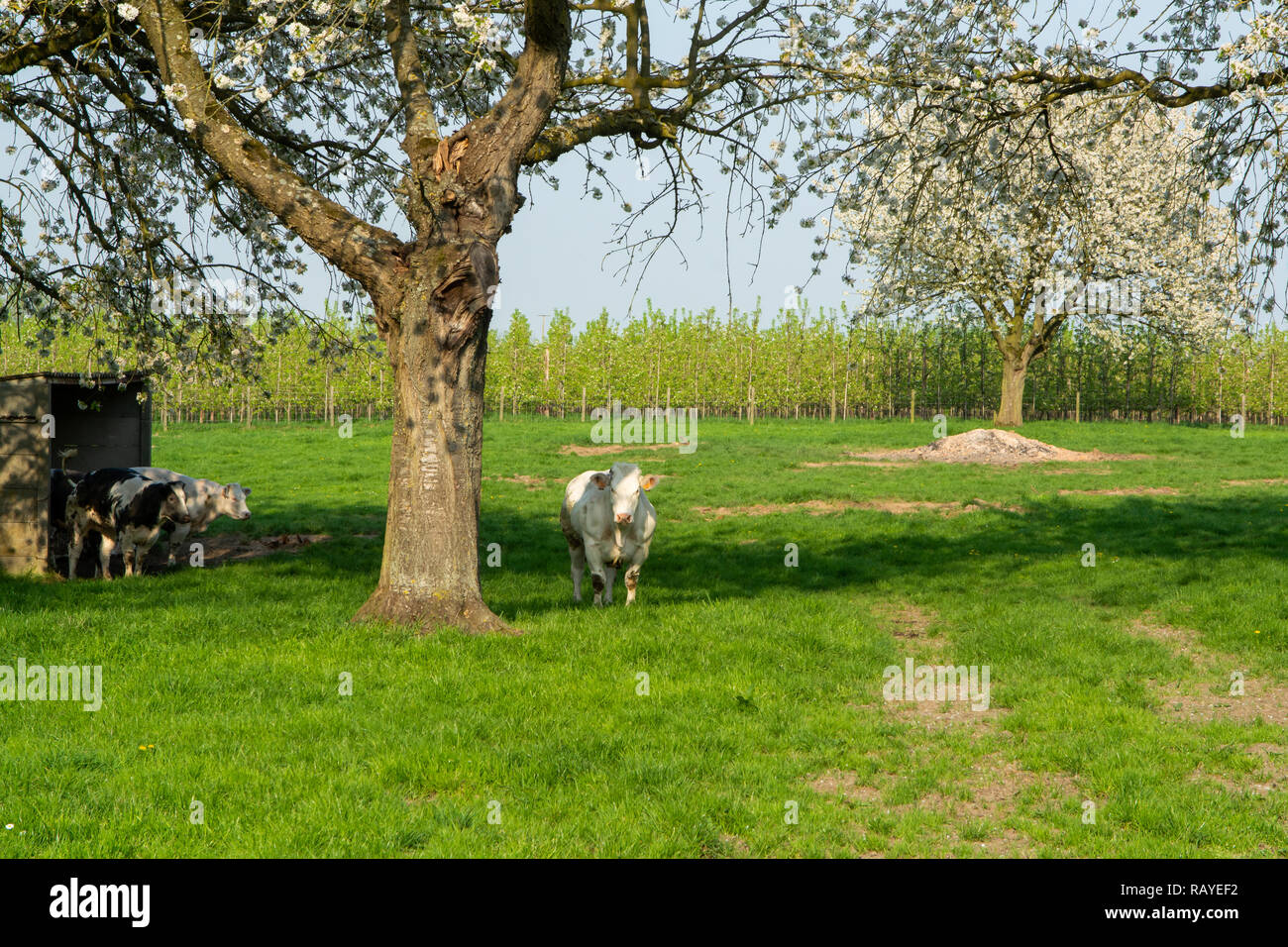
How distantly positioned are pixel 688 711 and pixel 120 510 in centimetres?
955

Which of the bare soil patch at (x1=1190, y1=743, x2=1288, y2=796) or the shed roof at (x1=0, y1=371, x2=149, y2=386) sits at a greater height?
the shed roof at (x1=0, y1=371, x2=149, y2=386)

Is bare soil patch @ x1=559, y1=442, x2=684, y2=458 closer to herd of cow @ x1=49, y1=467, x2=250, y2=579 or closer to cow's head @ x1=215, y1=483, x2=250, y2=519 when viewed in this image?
cow's head @ x1=215, y1=483, x2=250, y2=519

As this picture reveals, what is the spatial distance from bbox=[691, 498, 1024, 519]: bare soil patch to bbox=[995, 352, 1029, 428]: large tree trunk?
21.8 meters

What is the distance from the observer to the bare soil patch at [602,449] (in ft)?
112

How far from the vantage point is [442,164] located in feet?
34.3

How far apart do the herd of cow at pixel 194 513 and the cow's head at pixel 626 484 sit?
0.5 inches

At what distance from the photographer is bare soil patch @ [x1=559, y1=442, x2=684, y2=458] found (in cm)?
3425

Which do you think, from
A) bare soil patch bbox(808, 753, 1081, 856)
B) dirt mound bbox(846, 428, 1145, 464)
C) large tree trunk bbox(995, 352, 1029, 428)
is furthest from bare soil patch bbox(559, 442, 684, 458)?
bare soil patch bbox(808, 753, 1081, 856)

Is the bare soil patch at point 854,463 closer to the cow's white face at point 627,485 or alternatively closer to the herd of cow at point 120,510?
the cow's white face at point 627,485

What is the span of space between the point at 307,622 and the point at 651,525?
14.5ft

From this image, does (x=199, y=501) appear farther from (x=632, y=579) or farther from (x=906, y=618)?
(x=906, y=618)

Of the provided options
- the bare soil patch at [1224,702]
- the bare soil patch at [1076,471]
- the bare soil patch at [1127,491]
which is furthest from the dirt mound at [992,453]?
the bare soil patch at [1224,702]

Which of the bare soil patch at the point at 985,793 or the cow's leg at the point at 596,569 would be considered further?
the cow's leg at the point at 596,569
